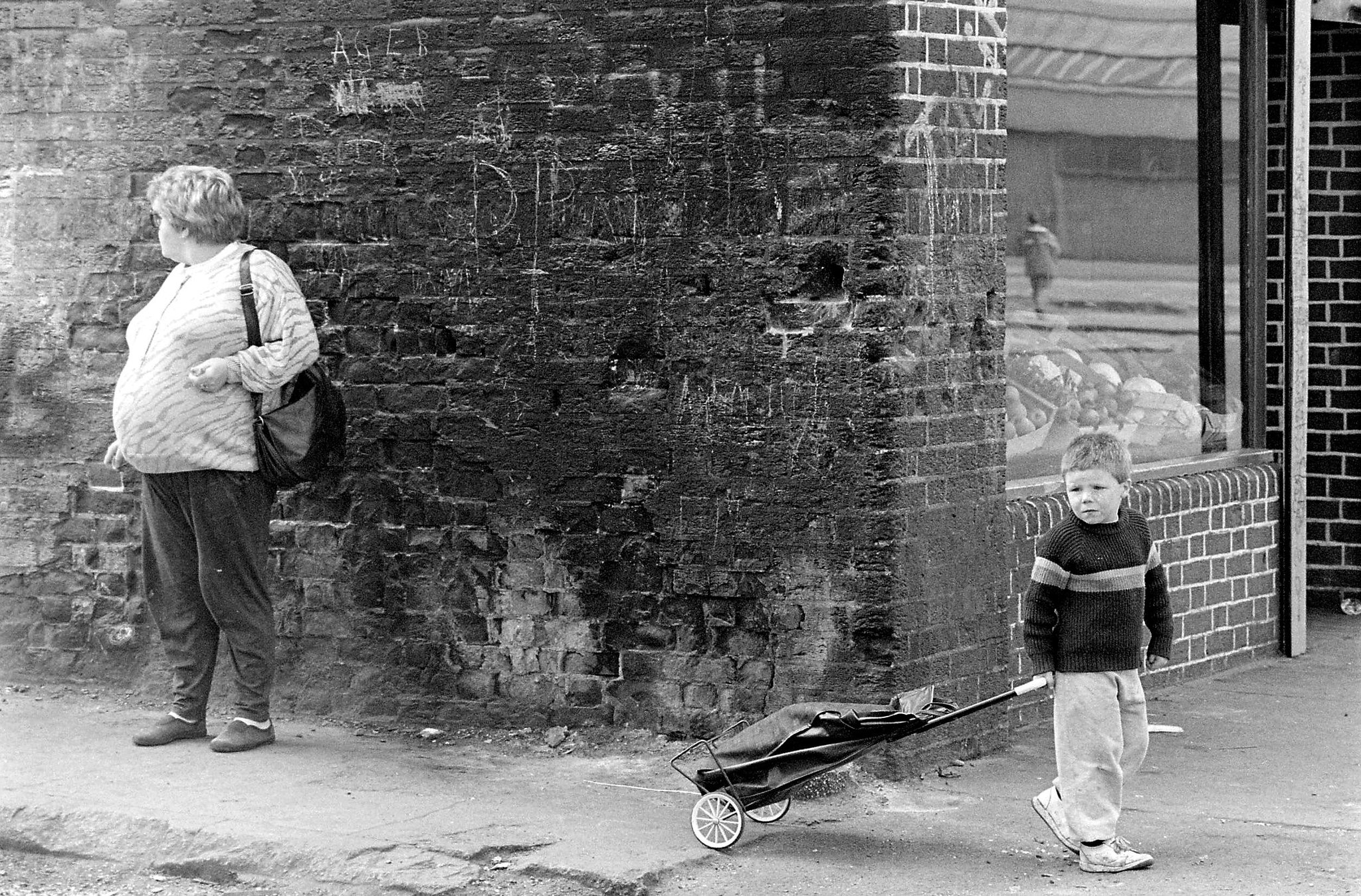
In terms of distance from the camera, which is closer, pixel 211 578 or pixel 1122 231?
pixel 211 578

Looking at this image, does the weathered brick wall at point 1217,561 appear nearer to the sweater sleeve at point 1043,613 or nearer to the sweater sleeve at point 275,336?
the sweater sleeve at point 1043,613

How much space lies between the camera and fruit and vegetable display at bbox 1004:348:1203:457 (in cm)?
736

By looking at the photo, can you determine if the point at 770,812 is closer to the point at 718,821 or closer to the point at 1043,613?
the point at 718,821

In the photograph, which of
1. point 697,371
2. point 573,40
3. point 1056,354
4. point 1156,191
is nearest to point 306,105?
point 573,40

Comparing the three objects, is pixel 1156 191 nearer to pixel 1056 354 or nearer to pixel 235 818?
pixel 1056 354

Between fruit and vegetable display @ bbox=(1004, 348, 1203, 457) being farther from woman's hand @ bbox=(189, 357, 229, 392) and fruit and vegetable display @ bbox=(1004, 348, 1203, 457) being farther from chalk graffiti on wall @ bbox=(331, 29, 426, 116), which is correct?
woman's hand @ bbox=(189, 357, 229, 392)

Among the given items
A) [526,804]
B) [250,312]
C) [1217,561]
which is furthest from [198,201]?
[1217,561]

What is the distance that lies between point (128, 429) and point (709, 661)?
217cm

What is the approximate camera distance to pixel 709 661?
21.8 feet

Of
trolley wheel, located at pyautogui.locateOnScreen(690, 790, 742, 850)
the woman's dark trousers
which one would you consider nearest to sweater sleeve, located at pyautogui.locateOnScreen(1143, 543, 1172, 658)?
trolley wheel, located at pyautogui.locateOnScreen(690, 790, 742, 850)

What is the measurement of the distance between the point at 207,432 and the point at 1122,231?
3983 millimetres

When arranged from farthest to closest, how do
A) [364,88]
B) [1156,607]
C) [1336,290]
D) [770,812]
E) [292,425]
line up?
[1336,290] → [364,88] → [292,425] → [770,812] → [1156,607]

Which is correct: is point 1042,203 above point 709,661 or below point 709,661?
above

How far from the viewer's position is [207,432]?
21.6ft
